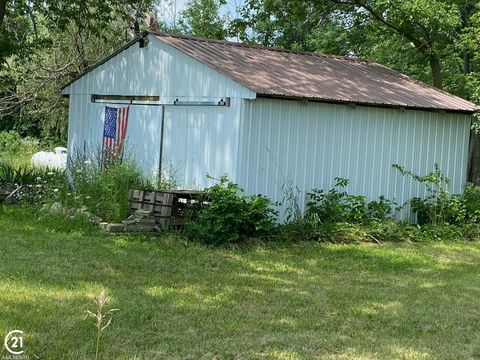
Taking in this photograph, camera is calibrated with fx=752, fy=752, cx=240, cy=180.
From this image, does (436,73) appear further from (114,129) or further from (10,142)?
(10,142)

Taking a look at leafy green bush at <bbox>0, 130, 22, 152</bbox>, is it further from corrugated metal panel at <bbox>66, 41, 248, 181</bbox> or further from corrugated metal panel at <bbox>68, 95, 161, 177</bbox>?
corrugated metal panel at <bbox>66, 41, 248, 181</bbox>

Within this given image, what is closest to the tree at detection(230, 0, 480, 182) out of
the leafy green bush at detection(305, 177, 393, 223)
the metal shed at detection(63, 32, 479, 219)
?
the metal shed at detection(63, 32, 479, 219)

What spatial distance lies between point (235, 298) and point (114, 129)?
7525mm

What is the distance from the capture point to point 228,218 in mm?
10625

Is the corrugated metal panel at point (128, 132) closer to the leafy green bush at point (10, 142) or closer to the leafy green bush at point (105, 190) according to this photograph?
the leafy green bush at point (105, 190)

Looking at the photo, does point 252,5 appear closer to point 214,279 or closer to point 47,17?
point 47,17

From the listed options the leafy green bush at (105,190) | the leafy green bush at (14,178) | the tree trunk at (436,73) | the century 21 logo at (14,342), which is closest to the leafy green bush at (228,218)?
the leafy green bush at (105,190)

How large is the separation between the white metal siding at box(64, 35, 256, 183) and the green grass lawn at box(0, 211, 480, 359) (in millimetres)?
1943

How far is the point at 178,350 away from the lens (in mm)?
5578

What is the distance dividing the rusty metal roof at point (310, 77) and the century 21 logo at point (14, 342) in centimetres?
644

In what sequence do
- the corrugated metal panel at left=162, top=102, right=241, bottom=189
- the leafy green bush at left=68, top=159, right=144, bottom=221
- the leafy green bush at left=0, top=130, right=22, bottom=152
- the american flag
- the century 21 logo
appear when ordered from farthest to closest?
the leafy green bush at left=0, top=130, right=22, bottom=152 → the american flag → the leafy green bush at left=68, top=159, right=144, bottom=221 → the corrugated metal panel at left=162, top=102, right=241, bottom=189 → the century 21 logo

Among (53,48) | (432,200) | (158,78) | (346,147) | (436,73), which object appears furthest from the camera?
(53,48)

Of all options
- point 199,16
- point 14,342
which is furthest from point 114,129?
point 199,16

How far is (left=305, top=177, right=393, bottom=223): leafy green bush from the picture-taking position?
12.1 meters
